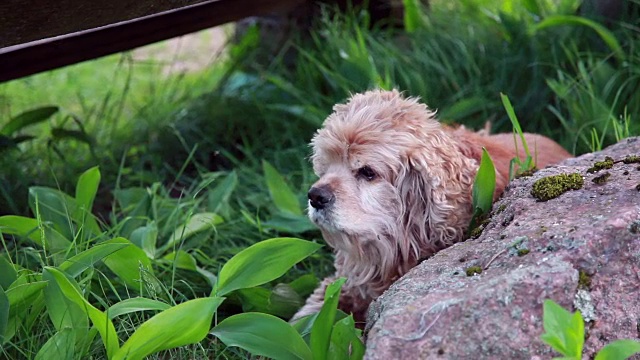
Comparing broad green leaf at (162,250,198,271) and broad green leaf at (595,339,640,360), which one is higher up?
broad green leaf at (595,339,640,360)

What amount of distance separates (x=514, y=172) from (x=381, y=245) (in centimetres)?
53

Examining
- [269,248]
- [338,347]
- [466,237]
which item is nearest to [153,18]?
[269,248]

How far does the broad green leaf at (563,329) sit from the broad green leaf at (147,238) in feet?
5.05

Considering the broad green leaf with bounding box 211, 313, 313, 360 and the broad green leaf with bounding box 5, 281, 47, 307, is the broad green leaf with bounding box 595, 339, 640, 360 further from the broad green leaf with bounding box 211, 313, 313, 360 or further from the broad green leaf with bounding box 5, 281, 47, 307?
the broad green leaf with bounding box 5, 281, 47, 307

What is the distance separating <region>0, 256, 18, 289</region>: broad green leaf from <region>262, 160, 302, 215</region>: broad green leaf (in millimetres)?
1150

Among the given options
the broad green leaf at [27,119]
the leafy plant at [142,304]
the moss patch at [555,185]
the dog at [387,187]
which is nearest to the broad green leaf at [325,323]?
the leafy plant at [142,304]

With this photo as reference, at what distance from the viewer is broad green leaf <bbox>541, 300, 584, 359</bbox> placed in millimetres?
1803

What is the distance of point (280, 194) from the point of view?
3455mm

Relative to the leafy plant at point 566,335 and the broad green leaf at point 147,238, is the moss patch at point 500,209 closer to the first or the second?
the leafy plant at point 566,335

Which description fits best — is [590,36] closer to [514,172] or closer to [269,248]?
[514,172]

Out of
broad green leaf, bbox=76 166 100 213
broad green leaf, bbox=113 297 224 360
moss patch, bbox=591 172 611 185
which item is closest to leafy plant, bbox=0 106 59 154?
broad green leaf, bbox=76 166 100 213

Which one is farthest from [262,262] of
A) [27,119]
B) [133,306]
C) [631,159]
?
[27,119]

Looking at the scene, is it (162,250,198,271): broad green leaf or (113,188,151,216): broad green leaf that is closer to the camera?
(162,250,198,271): broad green leaf

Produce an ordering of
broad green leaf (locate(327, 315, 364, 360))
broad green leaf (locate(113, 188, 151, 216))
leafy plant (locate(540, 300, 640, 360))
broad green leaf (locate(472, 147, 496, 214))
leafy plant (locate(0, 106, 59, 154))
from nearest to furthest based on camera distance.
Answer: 1. leafy plant (locate(540, 300, 640, 360))
2. broad green leaf (locate(327, 315, 364, 360))
3. broad green leaf (locate(472, 147, 496, 214))
4. broad green leaf (locate(113, 188, 151, 216))
5. leafy plant (locate(0, 106, 59, 154))
